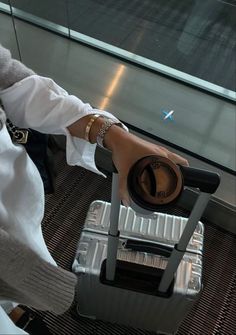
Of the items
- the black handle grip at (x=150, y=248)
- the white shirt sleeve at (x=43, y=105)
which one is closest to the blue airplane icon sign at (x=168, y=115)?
the black handle grip at (x=150, y=248)

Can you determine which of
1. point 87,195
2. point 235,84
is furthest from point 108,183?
point 235,84

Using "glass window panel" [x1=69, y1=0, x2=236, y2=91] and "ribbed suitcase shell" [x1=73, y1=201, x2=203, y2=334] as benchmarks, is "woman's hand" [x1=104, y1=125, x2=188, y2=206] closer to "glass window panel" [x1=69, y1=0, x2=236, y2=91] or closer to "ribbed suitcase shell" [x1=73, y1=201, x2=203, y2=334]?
"ribbed suitcase shell" [x1=73, y1=201, x2=203, y2=334]

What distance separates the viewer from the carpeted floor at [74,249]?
125cm

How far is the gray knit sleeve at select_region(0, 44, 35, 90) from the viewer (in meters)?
0.72

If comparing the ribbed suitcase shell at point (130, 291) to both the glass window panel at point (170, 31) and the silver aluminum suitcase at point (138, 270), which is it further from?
the glass window panel at point (170, 31)

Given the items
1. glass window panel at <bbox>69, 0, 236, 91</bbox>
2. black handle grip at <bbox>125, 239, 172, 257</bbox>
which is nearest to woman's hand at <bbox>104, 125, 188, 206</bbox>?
black handle grip at <bbox>125, 239, 172, 257</bbox>

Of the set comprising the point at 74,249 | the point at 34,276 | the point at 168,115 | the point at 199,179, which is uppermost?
the point at 199,179

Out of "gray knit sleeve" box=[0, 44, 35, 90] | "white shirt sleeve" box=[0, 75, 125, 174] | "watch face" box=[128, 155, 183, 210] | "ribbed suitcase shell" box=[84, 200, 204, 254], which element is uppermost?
"gray knit sleeve" box=[0, 44, 35, 90]

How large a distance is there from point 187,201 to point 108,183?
0.33 metres

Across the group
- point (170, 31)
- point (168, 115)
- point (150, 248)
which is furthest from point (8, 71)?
point (170, 31)

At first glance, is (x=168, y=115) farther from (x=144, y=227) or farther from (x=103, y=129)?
(x=103, y=129)

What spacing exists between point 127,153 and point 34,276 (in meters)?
0.25

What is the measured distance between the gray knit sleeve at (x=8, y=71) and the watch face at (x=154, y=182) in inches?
11.9

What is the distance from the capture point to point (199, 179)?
655 mm
